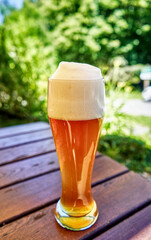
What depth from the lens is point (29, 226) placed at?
28.5 inches

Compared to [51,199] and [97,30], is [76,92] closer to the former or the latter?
[51,199]

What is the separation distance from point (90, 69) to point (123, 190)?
57 cm

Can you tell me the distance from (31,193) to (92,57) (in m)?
13.1

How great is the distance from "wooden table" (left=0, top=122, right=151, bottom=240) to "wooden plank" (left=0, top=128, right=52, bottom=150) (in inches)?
6.5

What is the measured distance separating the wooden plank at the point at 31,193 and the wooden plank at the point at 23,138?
0.57 m

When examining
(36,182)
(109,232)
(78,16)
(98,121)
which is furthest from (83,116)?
(78,16)

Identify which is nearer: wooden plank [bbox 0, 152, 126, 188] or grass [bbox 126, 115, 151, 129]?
wooden plank [bbox 0, 152, 126, 188]

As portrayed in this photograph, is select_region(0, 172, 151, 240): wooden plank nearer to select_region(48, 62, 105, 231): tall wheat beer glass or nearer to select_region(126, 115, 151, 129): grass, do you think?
select_region(48, 62, 105, 231): tall wheat beer glass

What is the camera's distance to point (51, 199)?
87cm

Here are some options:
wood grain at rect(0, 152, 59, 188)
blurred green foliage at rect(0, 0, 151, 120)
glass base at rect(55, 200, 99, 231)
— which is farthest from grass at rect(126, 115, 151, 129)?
glass base at rect(55, 200, 99, 231)

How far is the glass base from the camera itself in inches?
28.4

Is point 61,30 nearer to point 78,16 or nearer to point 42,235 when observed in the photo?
point 78,16

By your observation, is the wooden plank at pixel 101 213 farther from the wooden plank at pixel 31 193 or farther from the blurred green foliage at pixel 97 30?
the blurred green foliage at pixel 97 30

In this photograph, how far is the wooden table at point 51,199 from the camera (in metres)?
0.70
